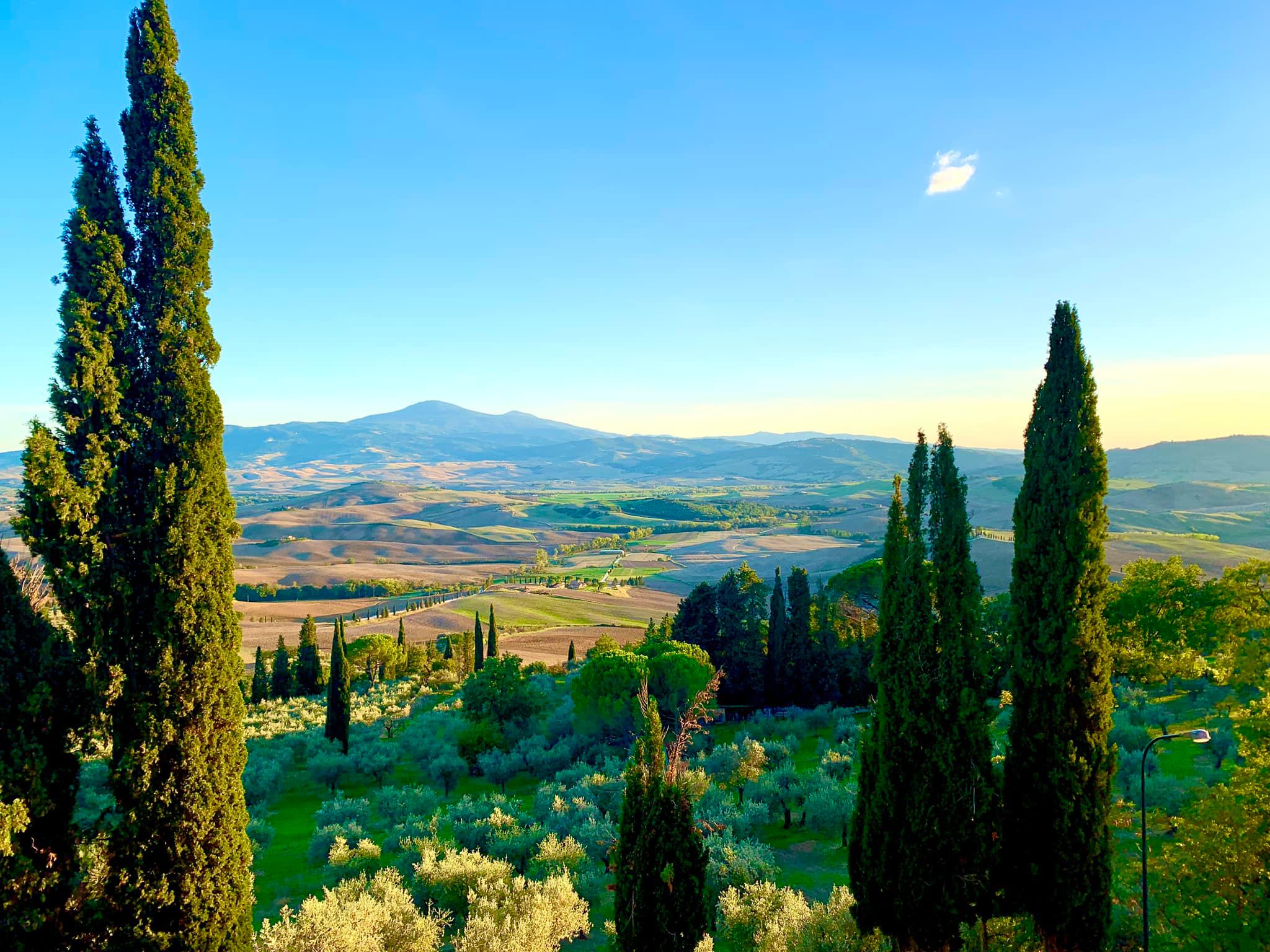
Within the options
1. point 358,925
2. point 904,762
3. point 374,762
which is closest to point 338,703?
point 374,762

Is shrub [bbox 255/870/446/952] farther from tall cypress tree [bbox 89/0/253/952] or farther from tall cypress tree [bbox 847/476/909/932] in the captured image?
tall cypress tree [bbox 847/476/909/932]

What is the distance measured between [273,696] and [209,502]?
43175 mm

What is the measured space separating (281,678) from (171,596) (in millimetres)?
42834

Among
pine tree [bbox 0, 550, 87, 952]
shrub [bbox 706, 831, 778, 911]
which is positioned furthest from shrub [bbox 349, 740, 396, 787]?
pine tree [bbox 0, 550, 87, 952]

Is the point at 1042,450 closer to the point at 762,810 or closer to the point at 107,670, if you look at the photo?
the point at 762,810

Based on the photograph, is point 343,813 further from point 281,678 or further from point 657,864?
point 281,678

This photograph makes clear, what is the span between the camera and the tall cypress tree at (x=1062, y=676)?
11742mm

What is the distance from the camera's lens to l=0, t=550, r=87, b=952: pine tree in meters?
8.05

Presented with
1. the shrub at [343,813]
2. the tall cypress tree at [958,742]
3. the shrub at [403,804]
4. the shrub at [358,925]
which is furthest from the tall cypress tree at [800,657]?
the shrub at [358,925]

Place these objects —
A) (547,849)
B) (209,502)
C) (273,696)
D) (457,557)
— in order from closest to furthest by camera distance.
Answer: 1. (209,502)
2. (547,849)
3. (273,696)
4. (457,557)

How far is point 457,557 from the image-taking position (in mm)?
161750

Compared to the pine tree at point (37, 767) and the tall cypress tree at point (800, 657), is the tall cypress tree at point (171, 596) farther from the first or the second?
the tall cypress tree at point (800, 657)

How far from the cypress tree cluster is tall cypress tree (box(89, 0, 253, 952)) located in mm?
6042

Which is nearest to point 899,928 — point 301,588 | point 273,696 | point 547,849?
point 547,849
